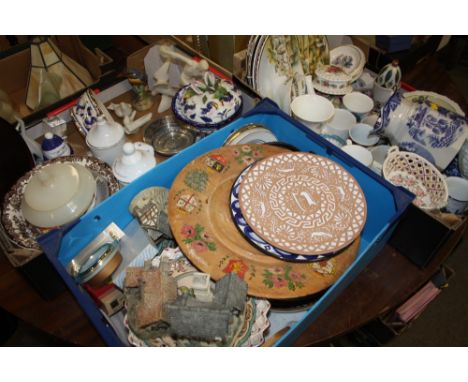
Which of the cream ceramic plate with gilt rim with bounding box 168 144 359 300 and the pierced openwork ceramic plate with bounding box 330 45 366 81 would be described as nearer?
the cream ceramic plate with gilt rim with bounding box 168 144 359 300

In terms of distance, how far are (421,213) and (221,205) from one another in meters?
0.43

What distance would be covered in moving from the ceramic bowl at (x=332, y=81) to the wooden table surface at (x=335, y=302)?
20.8 inches

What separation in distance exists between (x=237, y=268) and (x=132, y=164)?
14.8 inches

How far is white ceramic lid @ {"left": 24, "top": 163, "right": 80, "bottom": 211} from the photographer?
2.60 ft

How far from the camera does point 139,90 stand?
1.21 metres

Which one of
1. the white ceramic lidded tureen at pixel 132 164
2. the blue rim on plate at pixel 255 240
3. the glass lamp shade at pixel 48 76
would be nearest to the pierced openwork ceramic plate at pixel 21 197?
the white ceramic lidded tureen at pixel 132 164

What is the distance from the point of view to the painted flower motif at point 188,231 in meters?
0.76

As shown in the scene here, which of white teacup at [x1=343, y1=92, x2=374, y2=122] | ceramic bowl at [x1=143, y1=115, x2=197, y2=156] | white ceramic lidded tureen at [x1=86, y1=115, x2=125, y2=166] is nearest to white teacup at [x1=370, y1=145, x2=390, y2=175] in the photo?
white teacup at [x1=343, y1=92, x2=374, y2=122]

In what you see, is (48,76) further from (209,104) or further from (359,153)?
(359,153)

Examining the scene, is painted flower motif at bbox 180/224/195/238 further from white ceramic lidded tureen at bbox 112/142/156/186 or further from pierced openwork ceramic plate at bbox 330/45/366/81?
pierced openwork ceramic plate at bbox 330/45/366/81

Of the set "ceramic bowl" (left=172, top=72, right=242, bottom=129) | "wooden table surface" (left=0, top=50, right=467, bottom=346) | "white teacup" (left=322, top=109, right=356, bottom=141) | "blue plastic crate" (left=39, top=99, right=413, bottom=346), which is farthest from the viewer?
"white teacup" (left=322, top=109, right=356, bottom=141)

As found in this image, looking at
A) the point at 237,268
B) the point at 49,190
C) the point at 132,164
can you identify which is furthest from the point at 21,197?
the point at 237,268

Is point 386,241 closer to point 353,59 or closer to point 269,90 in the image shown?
point 269,90

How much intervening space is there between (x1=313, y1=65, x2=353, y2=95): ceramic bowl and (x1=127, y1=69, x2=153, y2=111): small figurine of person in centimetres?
54
